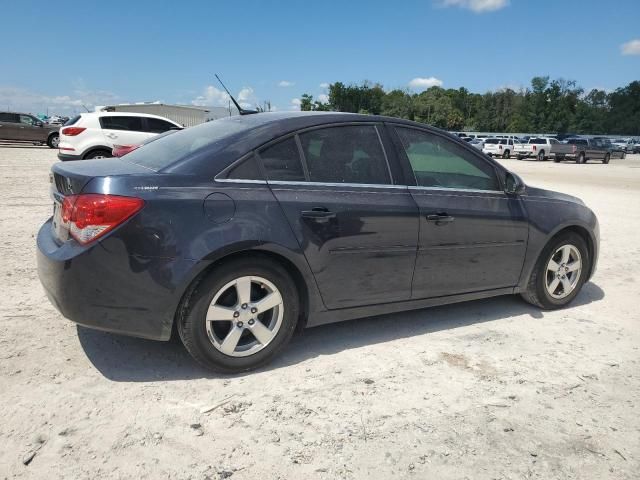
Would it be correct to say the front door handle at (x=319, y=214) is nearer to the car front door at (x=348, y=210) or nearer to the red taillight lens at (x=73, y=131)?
the car front door at (x=348, y=210)

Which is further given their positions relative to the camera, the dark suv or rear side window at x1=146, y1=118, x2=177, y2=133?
the dark suv

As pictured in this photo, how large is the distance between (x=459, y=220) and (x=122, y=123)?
12112 mm

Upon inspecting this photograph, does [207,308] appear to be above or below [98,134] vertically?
below

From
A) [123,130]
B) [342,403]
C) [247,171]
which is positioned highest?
[247,171]

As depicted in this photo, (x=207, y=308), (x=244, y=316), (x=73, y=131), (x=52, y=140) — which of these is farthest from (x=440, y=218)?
(x=52, y=140)

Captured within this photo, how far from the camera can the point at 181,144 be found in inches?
139

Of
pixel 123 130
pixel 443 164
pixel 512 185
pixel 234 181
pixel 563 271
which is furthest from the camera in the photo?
pixel 123 130

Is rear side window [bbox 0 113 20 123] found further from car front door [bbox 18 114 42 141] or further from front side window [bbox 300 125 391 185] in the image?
front side window [bbox 300 125 391 185]

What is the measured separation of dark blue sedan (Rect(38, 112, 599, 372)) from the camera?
111 inches

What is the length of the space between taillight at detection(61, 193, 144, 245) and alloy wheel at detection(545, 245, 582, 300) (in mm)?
3493

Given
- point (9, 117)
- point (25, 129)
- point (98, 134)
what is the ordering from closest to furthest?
point (98, 134)
point (9, 117)
point (25, 129)

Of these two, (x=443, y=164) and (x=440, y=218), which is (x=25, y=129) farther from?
(x=440, y=218)

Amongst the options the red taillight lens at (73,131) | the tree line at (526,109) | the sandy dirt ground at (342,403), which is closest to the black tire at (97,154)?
the red taillight lens at (73,131)

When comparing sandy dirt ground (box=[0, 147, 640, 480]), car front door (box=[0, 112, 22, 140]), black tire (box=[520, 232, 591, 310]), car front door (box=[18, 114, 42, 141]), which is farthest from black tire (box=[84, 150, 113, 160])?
car front door (box=[0, 112, 22, 140])
